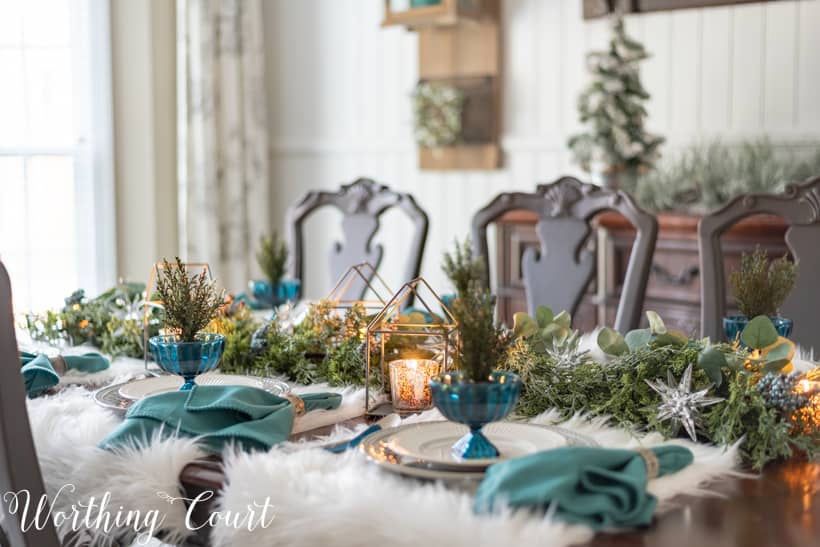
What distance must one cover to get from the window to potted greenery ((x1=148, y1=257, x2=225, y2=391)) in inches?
109

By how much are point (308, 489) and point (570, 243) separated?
147 cm

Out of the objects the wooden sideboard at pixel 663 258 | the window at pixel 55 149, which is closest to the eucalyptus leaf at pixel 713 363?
the wooden sideboard at pixel 663 258

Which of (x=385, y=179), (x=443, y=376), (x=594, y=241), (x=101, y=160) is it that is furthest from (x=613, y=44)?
(x=443, y=376)

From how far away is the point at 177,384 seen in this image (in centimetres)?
155

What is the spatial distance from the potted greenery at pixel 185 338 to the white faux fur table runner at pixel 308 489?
0.12 m

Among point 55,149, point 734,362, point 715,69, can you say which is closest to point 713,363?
point 734,362

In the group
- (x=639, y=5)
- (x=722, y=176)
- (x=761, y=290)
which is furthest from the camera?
(x=639, y=5)

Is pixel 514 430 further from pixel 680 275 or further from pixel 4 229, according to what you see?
pixel 4 229

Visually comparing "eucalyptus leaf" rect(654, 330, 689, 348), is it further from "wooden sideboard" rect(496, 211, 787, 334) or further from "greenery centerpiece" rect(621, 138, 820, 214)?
"greenery centerpiece" rect(621, 138, 820, 214)

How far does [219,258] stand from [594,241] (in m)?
1.89

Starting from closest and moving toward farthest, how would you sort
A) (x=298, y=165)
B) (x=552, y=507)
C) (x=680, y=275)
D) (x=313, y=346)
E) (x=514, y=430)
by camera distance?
(x=552, y=507)
(x=514, y=430)
(x=313, y=346)
(x=680, y=275)
(x=298, y=165)

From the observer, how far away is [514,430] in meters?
1.24

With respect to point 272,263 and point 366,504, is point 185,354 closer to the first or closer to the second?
point 366,504

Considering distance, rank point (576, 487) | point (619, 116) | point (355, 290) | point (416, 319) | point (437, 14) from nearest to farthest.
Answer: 1. point (576, 487)
2. point (416, 319)
3. point (355, 290)
4. point (619, 116)
5. point (437, 14)
